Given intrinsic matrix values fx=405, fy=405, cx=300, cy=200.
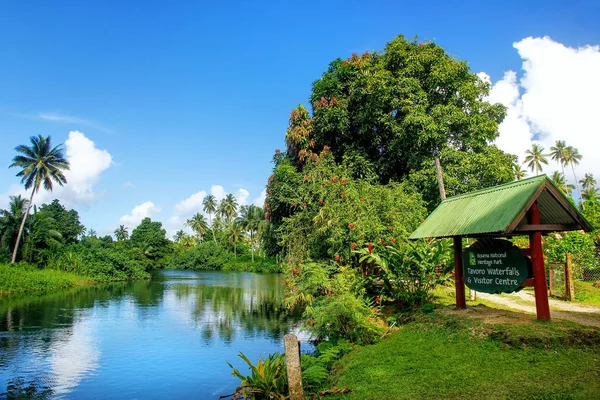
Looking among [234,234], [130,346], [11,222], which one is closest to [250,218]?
[234,234]

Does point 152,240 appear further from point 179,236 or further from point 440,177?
point 440,177

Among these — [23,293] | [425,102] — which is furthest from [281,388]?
[23,293]

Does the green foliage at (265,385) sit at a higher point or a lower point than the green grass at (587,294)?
lower

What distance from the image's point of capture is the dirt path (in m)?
9.17

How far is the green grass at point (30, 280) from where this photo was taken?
102 ft

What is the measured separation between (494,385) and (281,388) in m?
3.80

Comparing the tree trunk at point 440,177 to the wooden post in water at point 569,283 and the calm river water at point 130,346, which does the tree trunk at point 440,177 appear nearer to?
the wooden post in water at point 569,283

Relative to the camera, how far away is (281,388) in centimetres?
768

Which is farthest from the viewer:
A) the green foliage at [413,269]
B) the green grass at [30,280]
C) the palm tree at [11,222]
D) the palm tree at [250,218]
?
the palm tree at [250,218]

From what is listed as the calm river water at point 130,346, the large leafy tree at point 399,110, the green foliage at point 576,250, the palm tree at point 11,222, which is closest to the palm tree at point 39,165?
the palm tree at point 11,222

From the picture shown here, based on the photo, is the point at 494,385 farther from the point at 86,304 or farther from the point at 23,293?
the point at 23,293

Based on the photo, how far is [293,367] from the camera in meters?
6.85

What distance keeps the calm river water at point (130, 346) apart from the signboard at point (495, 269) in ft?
21.5

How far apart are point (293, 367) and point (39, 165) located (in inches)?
1678
